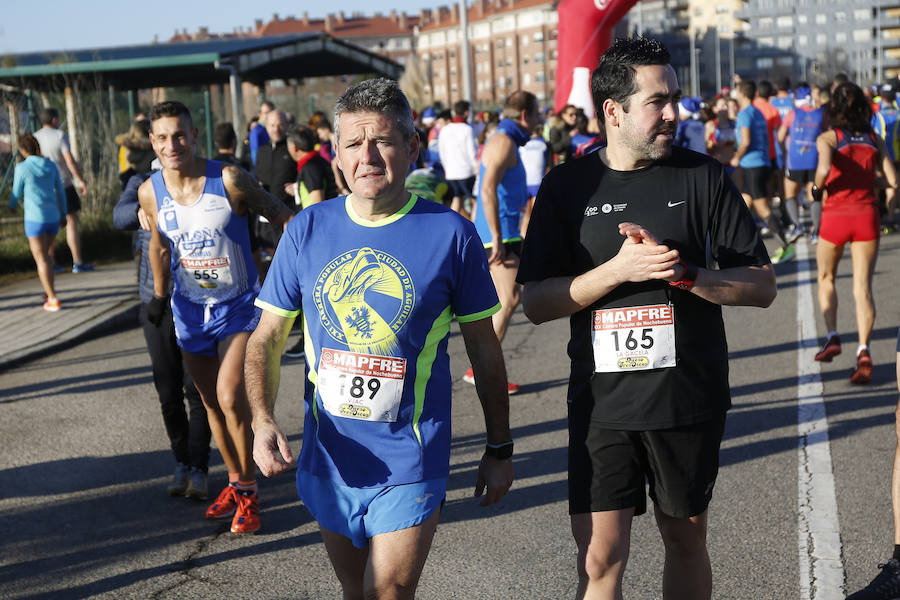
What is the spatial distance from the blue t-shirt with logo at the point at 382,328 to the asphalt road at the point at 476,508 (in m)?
1.45

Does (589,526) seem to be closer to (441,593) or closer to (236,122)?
(441,593)

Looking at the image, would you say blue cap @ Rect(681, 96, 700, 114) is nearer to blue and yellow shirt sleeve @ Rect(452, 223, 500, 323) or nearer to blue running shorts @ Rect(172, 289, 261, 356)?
blue running shorts @ Rect(172, 289, 261, 356)

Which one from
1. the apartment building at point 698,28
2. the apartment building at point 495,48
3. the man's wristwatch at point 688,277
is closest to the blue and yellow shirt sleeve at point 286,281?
the man's wristwatch at point 688,277

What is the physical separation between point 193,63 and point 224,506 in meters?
17.9

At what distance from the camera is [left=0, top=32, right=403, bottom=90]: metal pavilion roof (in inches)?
835

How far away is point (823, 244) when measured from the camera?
25.3ft

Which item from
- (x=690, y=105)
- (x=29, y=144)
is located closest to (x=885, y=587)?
(x=29, y=144)

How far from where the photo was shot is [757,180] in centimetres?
1406

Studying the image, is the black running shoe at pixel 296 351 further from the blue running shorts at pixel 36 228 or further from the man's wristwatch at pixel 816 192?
the man's wristwatch at pixel 816 192

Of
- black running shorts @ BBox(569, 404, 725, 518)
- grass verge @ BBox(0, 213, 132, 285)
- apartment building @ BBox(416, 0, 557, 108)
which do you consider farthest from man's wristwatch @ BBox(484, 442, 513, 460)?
apartment building @ BBox(416, 0, 557, 108)

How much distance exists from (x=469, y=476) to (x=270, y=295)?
290 cm

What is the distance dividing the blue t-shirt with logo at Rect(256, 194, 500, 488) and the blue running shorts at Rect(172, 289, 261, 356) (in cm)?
212

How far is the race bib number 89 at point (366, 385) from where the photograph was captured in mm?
2854

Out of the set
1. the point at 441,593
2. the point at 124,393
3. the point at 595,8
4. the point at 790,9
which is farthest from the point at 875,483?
the point at 790,9
